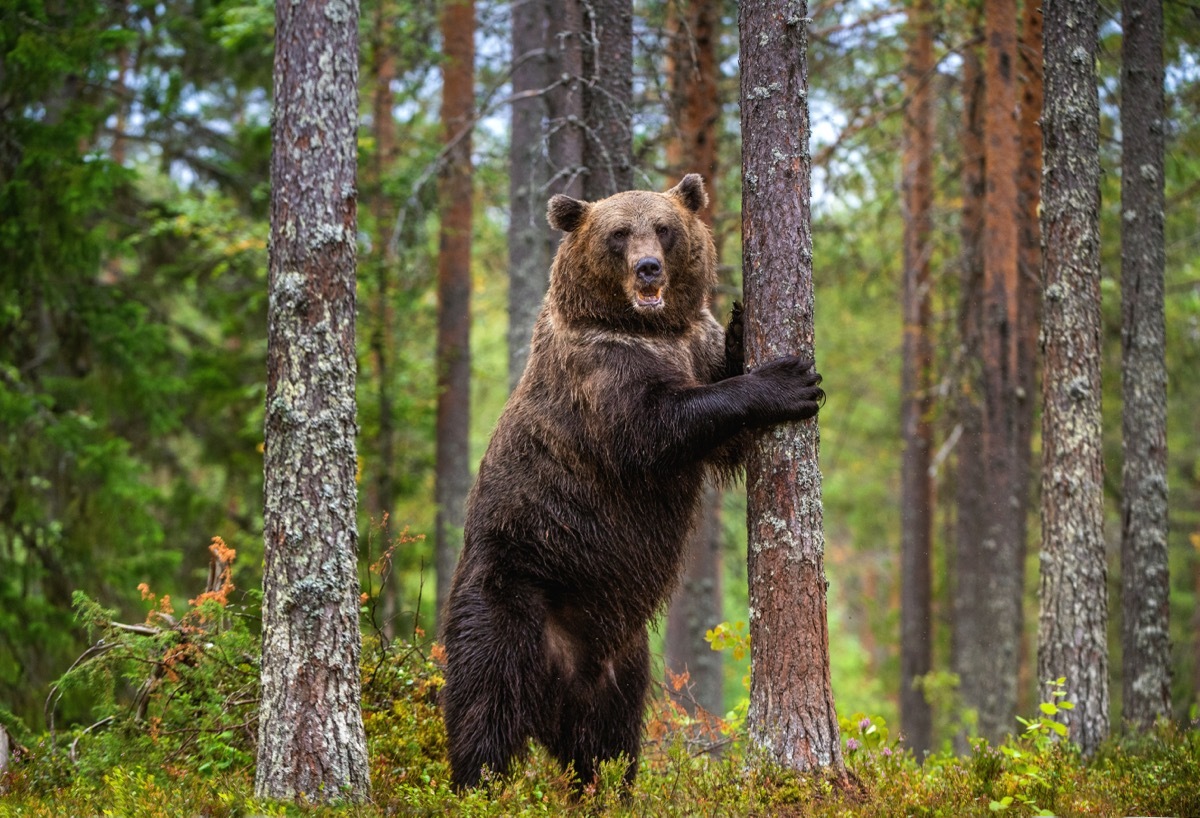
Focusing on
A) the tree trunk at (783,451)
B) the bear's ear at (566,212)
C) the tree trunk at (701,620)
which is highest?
the bear's ear at (566,212)

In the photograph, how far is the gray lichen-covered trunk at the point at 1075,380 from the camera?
7.76 m

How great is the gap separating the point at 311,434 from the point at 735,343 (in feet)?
8.43

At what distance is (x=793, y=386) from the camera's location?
5.73 metres

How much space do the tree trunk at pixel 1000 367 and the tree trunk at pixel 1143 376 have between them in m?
3.66

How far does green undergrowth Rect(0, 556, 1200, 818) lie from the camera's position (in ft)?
18.0

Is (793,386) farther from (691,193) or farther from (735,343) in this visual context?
(691,193)

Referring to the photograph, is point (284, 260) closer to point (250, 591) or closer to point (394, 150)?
point (250, 591)

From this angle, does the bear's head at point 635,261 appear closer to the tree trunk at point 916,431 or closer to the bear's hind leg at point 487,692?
the bear's hind leg at point 487,692

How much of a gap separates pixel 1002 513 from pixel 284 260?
10373 mm

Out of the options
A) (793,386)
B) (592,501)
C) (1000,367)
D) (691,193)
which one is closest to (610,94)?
(691,193)

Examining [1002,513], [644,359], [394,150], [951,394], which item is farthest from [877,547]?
[644,359]

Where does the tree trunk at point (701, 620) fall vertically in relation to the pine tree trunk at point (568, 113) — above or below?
below

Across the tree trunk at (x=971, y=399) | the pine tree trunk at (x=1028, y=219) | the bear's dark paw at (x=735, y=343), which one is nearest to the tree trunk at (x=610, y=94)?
the bear's dark paw at (x=735, y=343)

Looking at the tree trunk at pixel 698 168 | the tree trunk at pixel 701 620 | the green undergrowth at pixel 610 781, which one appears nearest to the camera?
the green undergrowth at pixel 610 781
